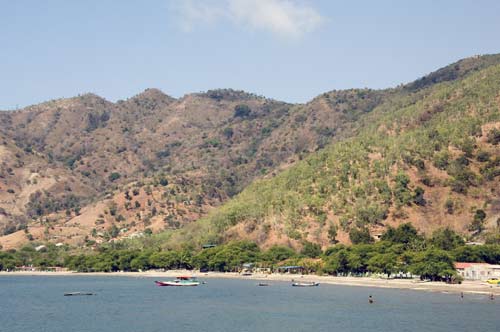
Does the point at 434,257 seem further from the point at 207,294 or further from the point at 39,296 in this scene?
the point at 39,296

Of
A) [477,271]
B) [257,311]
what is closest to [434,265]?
[477,271]

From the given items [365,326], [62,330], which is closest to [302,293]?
[365,326]

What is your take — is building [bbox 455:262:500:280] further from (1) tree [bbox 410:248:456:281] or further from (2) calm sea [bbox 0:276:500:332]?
(2) calm sea [bbox 0:276:500:332]

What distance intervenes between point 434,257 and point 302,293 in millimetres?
32842

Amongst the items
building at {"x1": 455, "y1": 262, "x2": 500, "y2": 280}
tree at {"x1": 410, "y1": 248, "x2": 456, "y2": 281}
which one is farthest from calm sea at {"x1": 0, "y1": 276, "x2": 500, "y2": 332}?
building at {"x1": 455, "y1": 262, "x2": 500, "y2": 280}

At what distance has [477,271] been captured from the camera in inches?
7397

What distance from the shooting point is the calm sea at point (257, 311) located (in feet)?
426

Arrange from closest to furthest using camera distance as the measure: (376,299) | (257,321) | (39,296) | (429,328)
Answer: (429,328)
(257,321)
(376,299)
(39,296)

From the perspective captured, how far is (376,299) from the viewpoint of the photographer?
164500 mm

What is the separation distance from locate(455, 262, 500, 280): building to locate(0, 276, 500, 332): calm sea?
2032 cm

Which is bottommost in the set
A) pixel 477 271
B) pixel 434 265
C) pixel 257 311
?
pixel 257 311

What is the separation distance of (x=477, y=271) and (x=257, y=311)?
215 feet

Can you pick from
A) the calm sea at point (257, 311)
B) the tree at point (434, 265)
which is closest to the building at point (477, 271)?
the tree at point (434, 265)

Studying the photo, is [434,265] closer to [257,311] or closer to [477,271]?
[477,271]
